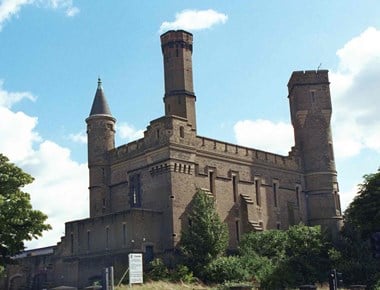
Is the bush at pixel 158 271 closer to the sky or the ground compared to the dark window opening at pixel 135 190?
closer to the ground

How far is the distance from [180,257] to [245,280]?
5.84m

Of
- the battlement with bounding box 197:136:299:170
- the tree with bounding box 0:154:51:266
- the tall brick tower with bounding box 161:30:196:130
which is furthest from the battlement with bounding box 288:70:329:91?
the tree with bounding box 0:154:51:266

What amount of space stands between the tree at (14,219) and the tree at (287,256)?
14.8 meters

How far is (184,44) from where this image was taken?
5219cm

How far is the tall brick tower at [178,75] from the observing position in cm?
5119

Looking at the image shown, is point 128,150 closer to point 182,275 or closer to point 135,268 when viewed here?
point 182,275

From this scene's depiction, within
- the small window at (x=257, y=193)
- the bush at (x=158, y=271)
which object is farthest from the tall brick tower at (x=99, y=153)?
the small window at (x=257, y=193)

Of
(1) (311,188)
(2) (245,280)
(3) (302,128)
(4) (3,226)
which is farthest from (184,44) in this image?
(4) (3,226)

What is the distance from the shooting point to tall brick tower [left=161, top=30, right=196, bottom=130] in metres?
51.2

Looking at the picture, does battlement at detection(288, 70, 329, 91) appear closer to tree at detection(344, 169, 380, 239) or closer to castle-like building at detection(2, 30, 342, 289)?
castle-like building at detection(2, 30, 342, 289)

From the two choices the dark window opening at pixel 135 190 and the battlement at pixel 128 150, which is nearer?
the dark window opening at pixel 135 190

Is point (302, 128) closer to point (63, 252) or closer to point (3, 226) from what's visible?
point (63, 252)

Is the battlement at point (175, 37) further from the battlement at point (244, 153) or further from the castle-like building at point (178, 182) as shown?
the battlement at point (244, 153)

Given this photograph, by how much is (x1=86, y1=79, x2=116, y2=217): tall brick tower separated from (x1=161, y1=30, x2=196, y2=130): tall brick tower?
5321 mm
